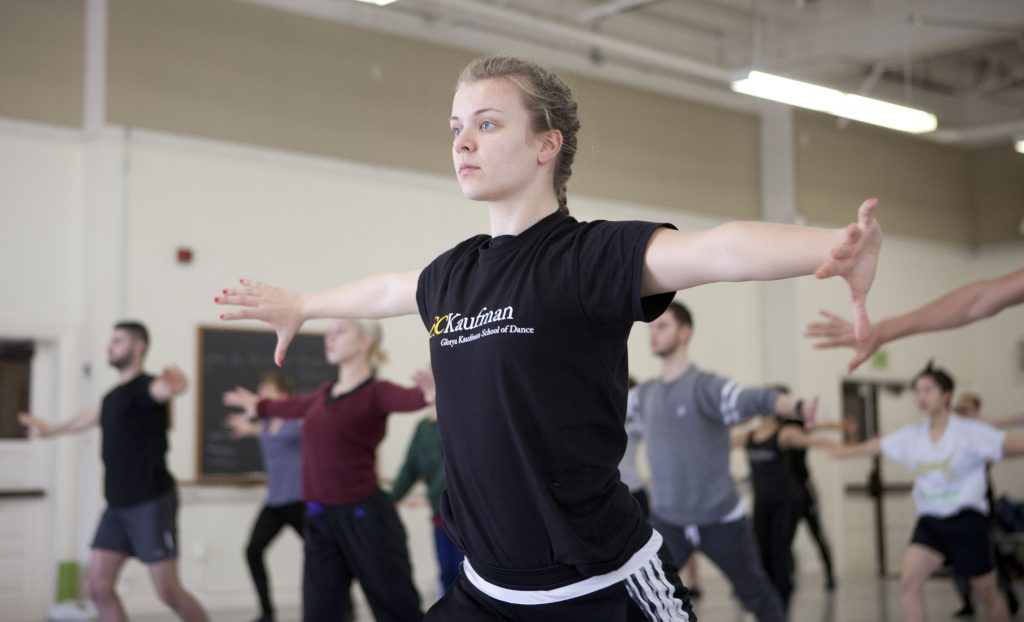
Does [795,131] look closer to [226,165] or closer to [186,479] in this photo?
[226,165]

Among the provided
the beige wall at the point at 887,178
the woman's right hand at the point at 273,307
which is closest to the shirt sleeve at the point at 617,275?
the woman's right hand at the point at 273,307

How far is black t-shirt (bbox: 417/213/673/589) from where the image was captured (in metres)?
2.10

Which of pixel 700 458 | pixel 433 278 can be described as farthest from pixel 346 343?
pixel 433 278

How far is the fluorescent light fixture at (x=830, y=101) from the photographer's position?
969 centimetres

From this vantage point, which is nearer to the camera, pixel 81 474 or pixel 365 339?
pixel 365 339

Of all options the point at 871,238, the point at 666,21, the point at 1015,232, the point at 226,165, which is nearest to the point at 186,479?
the point at 226,165

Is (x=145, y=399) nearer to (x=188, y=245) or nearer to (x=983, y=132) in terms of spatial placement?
(x=188, y=245)

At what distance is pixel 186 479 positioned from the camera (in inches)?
372

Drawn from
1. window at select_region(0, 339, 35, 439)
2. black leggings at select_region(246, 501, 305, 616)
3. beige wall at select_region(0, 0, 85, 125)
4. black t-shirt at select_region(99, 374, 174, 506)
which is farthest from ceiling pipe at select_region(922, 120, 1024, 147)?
black t-shirt at select_region(99, 374, 174, 506)

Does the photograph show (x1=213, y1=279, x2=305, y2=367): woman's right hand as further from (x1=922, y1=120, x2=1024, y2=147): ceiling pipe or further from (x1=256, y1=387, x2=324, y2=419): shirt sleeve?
(x1=922, y1=120, x2=1024, y2=147): ceiling pipe

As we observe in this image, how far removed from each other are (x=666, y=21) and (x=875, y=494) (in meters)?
6.46

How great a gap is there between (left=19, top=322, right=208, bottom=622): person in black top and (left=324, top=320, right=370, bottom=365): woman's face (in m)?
0.98

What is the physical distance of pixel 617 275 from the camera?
2.05 m

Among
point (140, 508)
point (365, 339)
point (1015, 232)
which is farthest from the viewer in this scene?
point (1015, 232)
